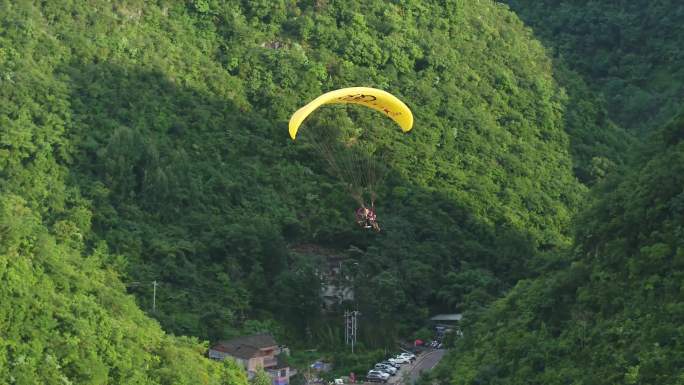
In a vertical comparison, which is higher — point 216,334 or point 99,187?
point 99,187

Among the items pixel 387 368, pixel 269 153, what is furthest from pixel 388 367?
pixel 269 153

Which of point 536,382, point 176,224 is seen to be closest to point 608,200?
point 536,382

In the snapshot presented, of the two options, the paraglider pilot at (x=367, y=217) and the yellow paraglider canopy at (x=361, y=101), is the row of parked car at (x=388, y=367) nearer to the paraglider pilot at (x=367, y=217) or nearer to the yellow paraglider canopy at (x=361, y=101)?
the paraglider pilot at (x=367, y=217)

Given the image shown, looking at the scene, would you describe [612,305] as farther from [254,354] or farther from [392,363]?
[254,354]

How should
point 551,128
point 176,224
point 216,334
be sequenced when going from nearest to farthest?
1. point 216,334
2. point 176,224
3. point 551,128

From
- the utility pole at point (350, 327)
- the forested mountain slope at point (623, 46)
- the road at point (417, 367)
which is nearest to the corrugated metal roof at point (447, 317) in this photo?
the road at point (417, 367)

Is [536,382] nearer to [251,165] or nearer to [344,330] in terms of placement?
[344,330]

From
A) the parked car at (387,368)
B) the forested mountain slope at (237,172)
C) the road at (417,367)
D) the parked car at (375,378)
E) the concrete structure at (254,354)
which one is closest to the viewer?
the forested mountain slope at (237,172)

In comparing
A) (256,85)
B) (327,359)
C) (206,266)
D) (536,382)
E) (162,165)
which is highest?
(256,85)
